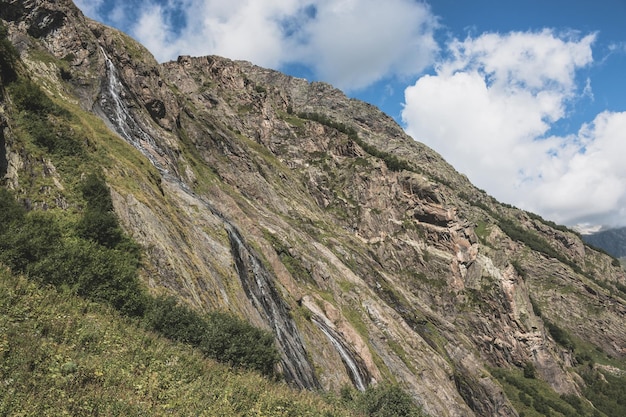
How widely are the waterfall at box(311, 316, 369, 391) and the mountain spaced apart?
0.71 ft

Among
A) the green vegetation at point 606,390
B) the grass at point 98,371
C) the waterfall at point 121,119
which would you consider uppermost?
the green vegetation at point 606,390

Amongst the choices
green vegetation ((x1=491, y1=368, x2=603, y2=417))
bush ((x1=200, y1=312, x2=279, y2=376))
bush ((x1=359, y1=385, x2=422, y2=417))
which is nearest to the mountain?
green vegetation ((x1=491, y1=368, x2=603, y2=417))

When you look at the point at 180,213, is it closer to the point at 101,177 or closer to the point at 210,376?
the point at 101,177

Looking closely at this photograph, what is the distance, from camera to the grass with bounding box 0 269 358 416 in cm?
715

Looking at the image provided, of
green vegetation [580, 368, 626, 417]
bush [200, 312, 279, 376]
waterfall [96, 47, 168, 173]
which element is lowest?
bush [200, 312, 279, 376]

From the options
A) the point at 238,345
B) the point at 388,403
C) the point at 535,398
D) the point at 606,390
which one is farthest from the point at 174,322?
the point at 606,390

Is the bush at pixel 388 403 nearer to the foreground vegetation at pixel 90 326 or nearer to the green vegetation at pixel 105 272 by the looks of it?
the foreground vegetation at pixel 90 326

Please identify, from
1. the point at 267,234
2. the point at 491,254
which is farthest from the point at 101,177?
Result: the point at 491,254

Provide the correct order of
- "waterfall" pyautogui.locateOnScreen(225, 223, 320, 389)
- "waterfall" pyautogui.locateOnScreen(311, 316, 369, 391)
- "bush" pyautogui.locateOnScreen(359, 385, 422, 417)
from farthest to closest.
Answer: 1. "waterfall" pyautogui.locateOnScreen(311, 316, 369, 391)
2. "waterfall" pyautogui.locateOnScreen(225, 223, 320, 389)
3. "bush" pyautogui.locateOnScreen(359, 385, 422, 417)

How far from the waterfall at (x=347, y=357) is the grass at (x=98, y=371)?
27859 mm

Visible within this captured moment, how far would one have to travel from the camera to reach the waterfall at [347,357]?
38806mm

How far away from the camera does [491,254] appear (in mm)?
117062

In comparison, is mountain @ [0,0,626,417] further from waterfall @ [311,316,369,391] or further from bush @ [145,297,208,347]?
bush @ [145,297,208,347]

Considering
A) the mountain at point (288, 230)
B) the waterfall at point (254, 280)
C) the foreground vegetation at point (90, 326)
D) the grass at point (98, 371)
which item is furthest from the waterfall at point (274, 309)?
Answer: the grass at point (98, 371)
